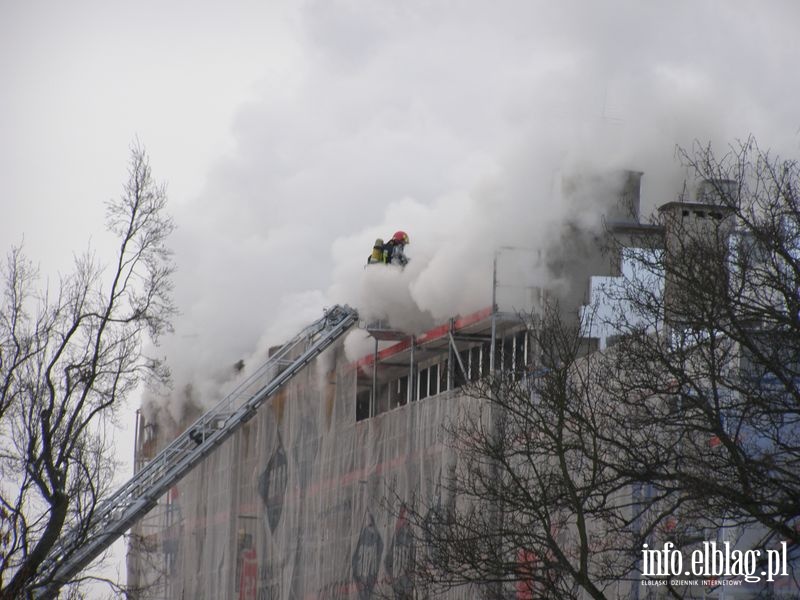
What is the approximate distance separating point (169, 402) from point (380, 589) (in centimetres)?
1538

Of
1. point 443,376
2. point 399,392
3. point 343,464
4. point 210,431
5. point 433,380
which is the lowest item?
point 343,464

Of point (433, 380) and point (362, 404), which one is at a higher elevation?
point (362, 404)

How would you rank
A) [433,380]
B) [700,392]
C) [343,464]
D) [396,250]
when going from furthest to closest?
[396,250] < [343,464] < [433,380] < [700,392]

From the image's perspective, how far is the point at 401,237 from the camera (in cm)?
2961

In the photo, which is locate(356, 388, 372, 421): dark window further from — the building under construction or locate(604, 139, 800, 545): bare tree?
locate(604, 139, 800, 545): bare tree

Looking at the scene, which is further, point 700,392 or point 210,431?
point 210,431

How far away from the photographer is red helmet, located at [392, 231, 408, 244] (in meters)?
29.5

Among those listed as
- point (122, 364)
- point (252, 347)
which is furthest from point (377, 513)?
point (252, 347)

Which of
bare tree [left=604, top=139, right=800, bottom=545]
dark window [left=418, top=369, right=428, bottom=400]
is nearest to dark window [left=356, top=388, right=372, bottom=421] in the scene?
dark window [left=418, top=369, right=428, bottom=400]

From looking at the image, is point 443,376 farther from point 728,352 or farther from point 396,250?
point 728,352

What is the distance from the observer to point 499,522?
53.8 ft

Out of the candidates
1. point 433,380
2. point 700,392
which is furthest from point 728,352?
point 433,380

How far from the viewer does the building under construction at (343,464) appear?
24.4 m

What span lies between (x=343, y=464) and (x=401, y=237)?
4.60 meters
